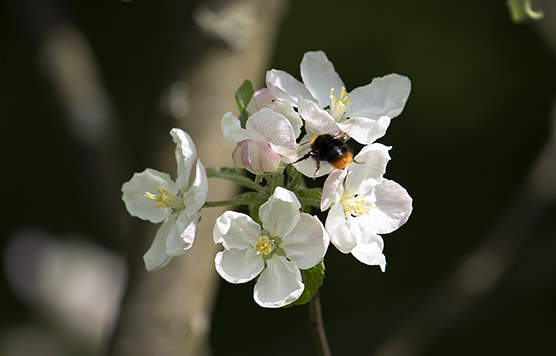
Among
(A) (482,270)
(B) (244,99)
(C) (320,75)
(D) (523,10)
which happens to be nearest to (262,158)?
(B) (244,99)

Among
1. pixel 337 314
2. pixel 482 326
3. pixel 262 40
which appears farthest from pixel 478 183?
pixel 262 40

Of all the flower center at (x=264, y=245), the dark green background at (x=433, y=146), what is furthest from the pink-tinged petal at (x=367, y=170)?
Result: the dark green background at (x=433, y=146)

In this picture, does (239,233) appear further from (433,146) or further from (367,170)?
(433,146)

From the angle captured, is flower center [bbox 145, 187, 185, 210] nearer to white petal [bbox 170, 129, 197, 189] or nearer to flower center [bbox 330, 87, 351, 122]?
white petal [bbox 170, 129, 197, 189]

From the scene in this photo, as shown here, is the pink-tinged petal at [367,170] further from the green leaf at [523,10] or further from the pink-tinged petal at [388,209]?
the green leaf at [523,10]

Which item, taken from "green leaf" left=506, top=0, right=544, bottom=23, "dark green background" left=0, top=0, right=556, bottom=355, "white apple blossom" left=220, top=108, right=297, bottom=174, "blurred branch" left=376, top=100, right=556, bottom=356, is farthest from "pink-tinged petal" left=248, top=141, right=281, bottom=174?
"dark green background" left=0, top=0, right=556, bottom=355

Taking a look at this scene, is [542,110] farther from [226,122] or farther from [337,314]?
[226,122]
